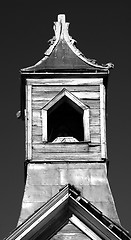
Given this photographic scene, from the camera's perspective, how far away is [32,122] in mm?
31297

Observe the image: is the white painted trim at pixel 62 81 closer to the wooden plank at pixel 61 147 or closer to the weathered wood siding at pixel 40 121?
the weathered wood siding at pixel 40 121

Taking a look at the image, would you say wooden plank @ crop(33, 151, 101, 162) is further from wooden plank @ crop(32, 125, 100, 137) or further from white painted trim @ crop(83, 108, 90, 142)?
wooden plank @ crop(32, 125, 100, 137)

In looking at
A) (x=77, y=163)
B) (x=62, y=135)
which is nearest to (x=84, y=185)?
(x=77, y=163)

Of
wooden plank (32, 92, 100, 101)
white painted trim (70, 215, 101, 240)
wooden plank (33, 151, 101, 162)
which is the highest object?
wooden plank (32, 92, 100, 101)

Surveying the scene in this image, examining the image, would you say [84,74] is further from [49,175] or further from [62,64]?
[49,175]

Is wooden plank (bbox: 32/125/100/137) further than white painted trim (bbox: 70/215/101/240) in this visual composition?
Yes

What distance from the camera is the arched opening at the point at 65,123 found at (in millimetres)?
32156

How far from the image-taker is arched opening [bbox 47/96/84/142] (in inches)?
1266

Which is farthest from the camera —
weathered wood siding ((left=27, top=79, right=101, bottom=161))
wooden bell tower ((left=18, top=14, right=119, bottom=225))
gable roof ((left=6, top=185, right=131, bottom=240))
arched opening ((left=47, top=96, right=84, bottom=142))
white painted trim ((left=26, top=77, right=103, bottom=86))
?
arched opening ((left=47, top=96, right=84, bottom=142))

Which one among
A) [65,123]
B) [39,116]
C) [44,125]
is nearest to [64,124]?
[65,123]

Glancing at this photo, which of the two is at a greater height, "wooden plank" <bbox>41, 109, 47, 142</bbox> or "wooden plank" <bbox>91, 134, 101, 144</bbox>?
"wooden plank" <bbox>41, 109, 47, 142</bbox>

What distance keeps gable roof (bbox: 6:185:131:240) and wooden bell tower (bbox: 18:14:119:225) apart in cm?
304

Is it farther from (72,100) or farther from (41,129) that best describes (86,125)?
(41,129)

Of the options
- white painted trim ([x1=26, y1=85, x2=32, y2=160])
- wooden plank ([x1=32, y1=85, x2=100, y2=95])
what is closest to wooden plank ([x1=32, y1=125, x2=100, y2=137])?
white painted trim ([x1=26, y1=85, x2=32, y2=160])
